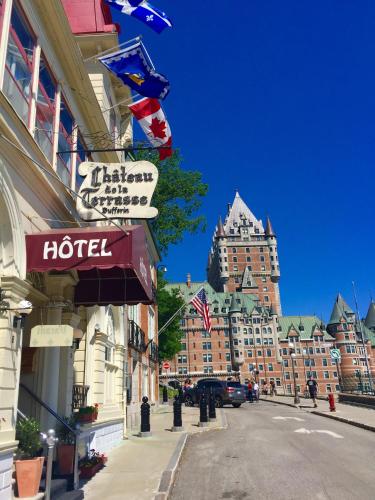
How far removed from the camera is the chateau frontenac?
10594cm

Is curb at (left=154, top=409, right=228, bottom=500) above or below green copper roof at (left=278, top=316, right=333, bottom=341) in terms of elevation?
below

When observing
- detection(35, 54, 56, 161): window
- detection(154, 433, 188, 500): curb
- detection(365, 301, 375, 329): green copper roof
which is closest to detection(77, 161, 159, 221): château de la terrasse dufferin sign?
detection(35, 54, 56, 161): window

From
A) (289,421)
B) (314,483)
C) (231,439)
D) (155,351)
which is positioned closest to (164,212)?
(155,351)

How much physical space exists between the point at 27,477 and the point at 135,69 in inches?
347

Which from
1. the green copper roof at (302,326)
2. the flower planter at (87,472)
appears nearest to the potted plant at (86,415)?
the flower planter at (87,472)

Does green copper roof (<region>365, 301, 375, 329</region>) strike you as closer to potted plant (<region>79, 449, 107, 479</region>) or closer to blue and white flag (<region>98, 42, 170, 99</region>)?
potted plant (<region>79, 449, 107, 479</region>)

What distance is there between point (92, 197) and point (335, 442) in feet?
34.2

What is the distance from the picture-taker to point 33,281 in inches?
360

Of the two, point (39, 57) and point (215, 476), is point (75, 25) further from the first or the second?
point (215, 476)

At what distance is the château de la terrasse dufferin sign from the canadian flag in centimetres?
254

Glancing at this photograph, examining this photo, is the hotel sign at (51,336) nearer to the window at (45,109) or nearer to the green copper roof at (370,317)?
the window at (45,109)

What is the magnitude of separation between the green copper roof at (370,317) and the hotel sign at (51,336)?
5107 inches

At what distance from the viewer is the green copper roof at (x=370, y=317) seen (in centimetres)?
12419

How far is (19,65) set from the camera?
26.9 feet
